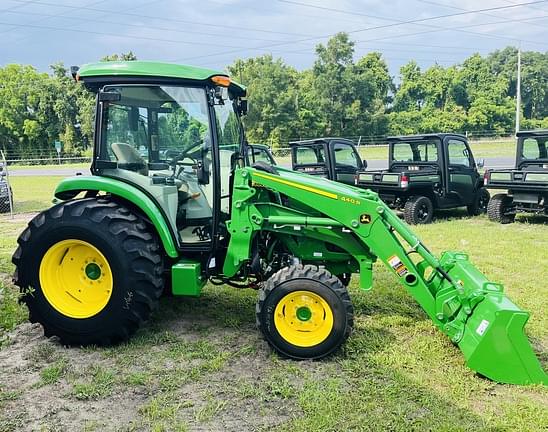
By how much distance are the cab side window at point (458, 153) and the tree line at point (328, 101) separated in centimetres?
3046

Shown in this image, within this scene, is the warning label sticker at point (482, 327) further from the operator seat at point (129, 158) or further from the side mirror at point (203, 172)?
the operator seat at point (129, 158)

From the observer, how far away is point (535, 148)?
1106cm

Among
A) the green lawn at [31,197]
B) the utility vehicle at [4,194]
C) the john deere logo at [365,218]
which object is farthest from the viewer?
the green lawn at [31,197]

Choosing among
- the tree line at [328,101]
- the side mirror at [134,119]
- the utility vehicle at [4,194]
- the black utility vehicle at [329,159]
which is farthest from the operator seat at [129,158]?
the tree line at [328,101]

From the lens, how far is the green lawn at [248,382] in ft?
10.6

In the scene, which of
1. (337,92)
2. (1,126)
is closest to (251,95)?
(337,92)

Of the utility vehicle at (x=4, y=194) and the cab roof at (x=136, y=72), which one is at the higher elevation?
the cab roof at (x=136, y=72)

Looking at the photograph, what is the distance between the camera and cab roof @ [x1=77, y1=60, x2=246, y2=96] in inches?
168

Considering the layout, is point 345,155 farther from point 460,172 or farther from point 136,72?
point 136,72

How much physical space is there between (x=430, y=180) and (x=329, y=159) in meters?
2.59

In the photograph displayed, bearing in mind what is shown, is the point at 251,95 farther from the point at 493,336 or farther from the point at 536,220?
the point at 493,336

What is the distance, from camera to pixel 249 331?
4738 millimetres

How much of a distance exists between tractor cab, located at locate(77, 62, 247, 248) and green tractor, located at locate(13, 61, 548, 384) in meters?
0.01

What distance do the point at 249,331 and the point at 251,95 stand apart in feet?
136
